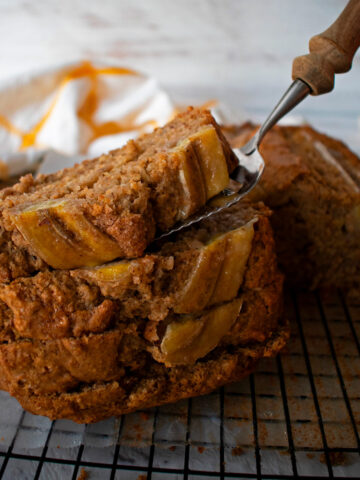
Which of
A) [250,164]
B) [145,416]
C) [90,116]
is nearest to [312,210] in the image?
[250,164]

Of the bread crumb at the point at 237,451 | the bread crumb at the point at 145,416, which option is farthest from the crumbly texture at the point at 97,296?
the bread crumb at the point at 237,451

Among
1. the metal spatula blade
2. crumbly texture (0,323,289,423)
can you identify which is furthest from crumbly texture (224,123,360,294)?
crumbly texture (0,323,289,423)

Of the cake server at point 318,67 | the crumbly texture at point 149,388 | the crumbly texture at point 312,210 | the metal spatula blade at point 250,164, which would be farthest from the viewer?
the crumbly texture at point 312,210

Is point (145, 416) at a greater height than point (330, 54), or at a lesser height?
lesser

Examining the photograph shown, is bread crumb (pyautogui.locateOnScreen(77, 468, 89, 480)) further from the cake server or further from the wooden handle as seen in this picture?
the wooden handle

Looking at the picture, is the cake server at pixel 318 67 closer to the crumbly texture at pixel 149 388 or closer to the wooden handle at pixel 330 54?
the wooden handle at pixel 330 54

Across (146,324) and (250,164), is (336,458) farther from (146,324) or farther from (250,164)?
(250,164)
